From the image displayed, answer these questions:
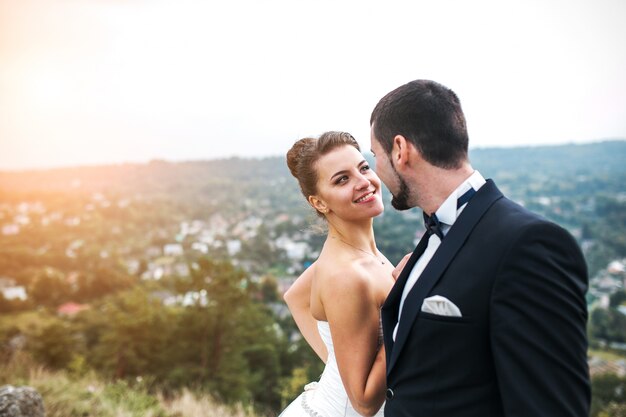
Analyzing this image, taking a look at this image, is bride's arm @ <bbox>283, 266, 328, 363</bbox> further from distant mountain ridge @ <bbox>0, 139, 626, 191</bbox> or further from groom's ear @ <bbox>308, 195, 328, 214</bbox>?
distant mountain ridge @ <bbox>0, 139, 626, 191</bbox>

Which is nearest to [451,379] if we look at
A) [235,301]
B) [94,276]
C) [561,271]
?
[561,271]

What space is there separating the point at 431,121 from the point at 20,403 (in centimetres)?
375

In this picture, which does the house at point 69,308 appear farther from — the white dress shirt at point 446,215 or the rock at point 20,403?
the white dress shirt at point 446,215

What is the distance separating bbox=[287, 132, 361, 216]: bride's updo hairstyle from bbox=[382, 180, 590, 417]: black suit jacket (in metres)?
0.89

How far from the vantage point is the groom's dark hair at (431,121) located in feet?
5.02

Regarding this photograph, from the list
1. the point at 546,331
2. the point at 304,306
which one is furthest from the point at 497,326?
the point at 304,306

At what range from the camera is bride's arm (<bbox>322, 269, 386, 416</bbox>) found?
192cm

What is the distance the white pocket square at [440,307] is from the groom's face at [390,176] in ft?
1.30

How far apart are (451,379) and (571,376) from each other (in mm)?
346

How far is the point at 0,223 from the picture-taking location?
180 feet

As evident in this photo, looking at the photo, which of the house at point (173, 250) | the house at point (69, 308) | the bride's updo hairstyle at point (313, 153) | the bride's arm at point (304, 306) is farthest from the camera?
the house at point (173, 250)

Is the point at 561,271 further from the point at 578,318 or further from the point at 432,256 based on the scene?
the point at 432,256

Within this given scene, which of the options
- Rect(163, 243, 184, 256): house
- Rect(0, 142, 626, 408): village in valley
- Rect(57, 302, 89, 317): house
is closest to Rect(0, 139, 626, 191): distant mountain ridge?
Rect(0, 142, 626, 408): village in valley

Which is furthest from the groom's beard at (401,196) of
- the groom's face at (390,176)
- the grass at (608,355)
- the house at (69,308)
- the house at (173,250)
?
the house at (173,250)
